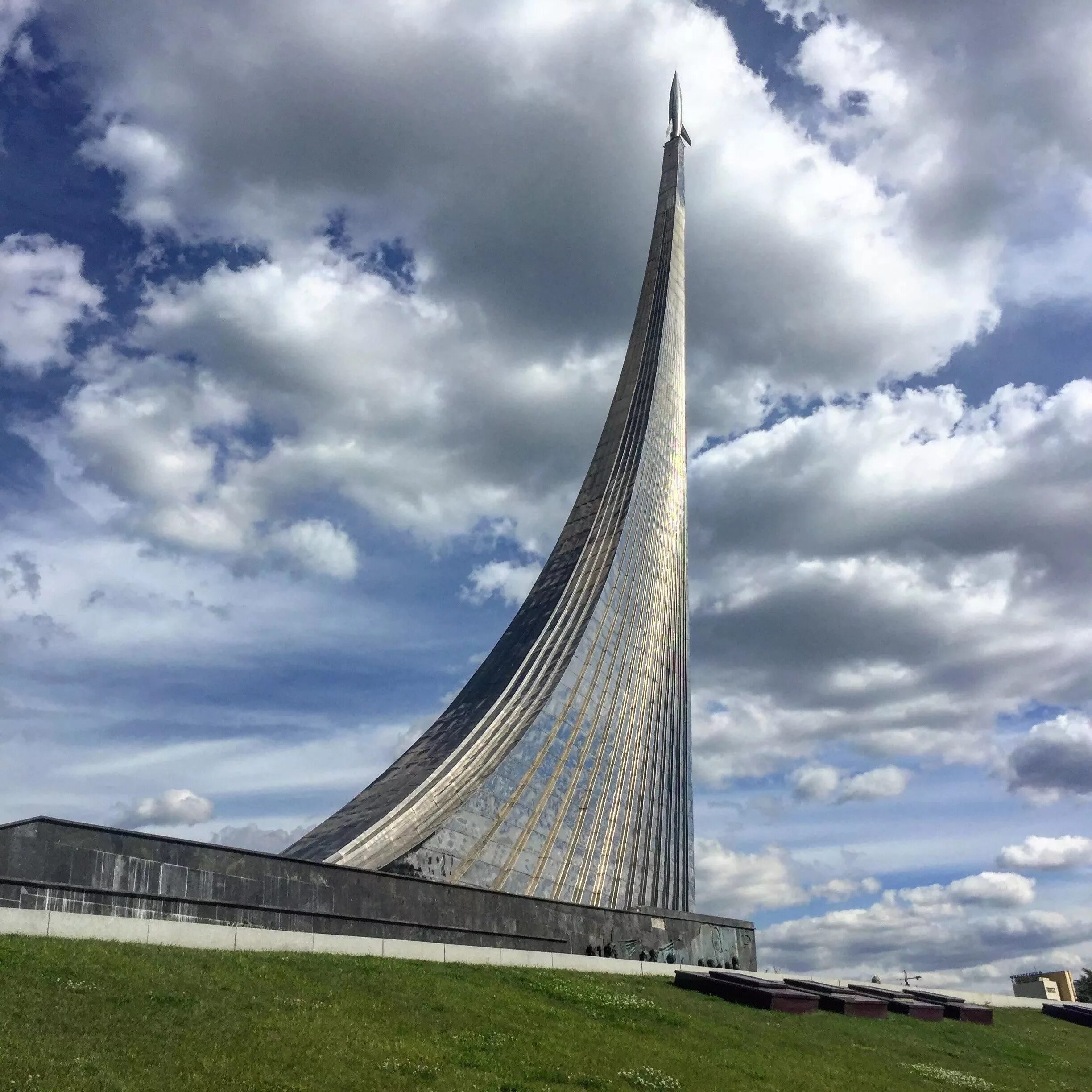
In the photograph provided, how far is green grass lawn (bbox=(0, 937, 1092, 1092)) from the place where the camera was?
271 inches

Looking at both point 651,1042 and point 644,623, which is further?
point 644,623

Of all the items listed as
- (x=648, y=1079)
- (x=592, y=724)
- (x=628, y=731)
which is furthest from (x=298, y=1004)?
(x=628, y=731)

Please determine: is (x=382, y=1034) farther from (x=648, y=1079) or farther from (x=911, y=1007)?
(x=911, y=1007)

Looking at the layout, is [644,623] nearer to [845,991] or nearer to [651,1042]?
[845,991]

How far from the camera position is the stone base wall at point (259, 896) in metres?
10.2

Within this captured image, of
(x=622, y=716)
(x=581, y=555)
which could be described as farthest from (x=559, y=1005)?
(x=581, y=555)

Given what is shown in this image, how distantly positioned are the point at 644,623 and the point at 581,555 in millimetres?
2358

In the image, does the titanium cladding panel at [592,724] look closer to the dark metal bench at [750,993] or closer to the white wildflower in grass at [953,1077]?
the dark metal bench at [750,993]

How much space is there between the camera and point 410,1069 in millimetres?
7547

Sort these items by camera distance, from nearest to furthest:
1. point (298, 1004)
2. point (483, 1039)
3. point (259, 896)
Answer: point (298, 1004) < point (483, 1039) < point (259, 896)

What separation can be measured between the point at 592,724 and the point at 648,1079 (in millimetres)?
15098

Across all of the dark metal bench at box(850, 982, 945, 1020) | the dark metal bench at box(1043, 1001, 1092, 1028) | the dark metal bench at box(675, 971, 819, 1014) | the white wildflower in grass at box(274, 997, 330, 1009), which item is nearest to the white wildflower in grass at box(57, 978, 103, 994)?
the white wildflower in grass at box(274, 997, 330, 1009)

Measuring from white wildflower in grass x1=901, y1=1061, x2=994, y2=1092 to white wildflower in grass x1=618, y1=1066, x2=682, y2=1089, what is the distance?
13.4ft

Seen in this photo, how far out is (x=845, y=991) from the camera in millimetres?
16984
